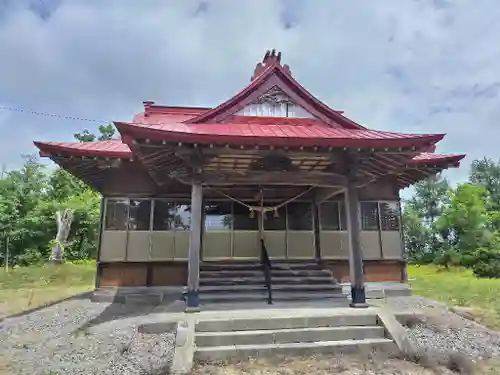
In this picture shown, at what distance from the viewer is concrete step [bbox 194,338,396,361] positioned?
4.84 meters

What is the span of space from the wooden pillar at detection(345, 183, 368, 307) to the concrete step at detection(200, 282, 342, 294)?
1264 millimetres

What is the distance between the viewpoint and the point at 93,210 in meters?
21.4

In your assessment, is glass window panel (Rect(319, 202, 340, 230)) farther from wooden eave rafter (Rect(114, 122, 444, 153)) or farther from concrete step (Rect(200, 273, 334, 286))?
wooden eave rafter (Rect(114, 122, 444, 153))

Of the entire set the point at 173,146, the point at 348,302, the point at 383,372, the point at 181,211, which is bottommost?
the point at 383,372

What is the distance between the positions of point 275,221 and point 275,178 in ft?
8.08

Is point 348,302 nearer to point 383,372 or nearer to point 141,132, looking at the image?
point 383,372

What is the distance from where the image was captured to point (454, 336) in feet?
18.3

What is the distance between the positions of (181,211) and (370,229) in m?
5.01

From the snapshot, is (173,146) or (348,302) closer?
(173,146)

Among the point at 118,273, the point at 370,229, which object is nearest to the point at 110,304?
the point at 118,273

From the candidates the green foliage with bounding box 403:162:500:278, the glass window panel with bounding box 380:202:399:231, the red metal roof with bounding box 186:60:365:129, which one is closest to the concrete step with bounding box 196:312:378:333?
the glass window panel with bounding box 380:202:399:231

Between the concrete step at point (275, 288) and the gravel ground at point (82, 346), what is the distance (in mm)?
1519

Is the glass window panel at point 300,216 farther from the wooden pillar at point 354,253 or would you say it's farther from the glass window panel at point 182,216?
the glass window panel at point 182,216

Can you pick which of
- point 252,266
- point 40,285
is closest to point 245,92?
point 252,266
